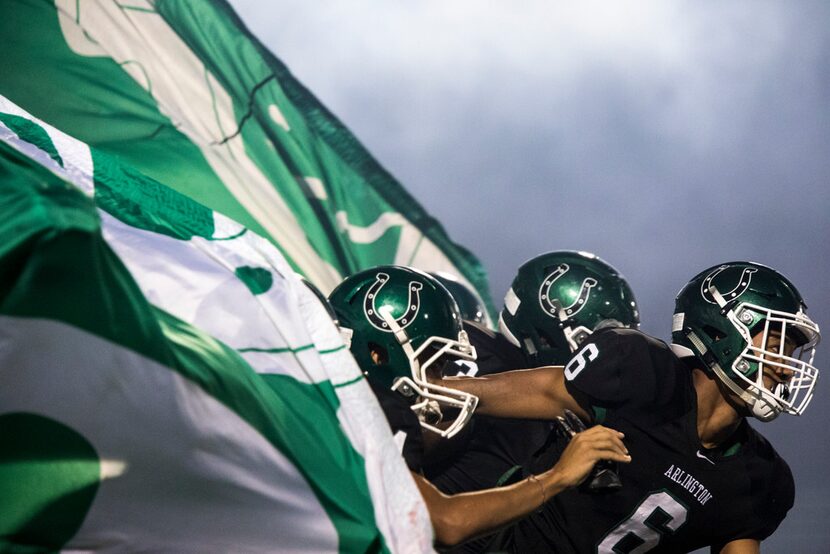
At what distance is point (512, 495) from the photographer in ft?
6.27

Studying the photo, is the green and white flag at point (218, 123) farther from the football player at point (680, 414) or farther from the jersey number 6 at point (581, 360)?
the jersey number 6 at point (581, 360)

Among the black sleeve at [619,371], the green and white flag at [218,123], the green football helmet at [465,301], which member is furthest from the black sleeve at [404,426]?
the green and white flag at [218,123]

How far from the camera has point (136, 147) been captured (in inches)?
152

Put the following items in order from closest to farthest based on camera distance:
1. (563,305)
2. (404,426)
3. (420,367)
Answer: (404,426) → (420,367) → (563,305)

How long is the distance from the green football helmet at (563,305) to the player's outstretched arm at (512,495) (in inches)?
25.1

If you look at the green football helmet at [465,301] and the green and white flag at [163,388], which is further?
the green football helmet at [465,301]

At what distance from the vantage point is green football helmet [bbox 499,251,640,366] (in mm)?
2742

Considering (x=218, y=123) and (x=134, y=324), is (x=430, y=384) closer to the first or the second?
(x=134, y=324)

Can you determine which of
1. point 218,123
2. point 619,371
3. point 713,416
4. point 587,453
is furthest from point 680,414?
point 218,123

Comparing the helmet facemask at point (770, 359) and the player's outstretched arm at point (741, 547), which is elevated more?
the helmet facemask at point (770, 359)

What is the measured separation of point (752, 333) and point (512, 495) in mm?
842

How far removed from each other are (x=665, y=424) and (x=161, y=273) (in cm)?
132

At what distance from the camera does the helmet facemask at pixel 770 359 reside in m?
2.28

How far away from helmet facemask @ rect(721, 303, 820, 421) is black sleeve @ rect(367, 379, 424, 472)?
0.87 metres
